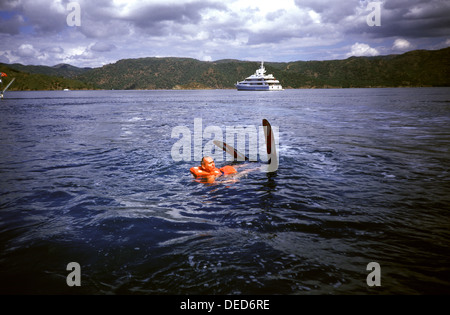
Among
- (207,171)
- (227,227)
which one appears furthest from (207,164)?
(227,227)

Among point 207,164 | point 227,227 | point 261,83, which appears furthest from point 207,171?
point 261,83

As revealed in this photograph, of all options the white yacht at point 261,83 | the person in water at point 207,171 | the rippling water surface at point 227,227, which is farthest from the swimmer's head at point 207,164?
the white yacht at point 261,83

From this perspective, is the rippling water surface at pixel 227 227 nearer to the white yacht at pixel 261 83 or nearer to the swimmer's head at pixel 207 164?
the swimmer's head at pixel 207 164

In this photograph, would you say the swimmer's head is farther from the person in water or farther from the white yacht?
the white yacht

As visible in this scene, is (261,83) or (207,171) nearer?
(207,171)

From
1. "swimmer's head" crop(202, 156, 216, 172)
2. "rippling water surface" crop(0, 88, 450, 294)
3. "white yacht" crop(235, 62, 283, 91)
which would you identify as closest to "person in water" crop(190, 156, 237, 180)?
"swimmer's head" crop(202, 156, 216, 172)

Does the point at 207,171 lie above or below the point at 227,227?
above

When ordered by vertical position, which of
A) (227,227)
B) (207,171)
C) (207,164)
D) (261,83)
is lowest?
(227,227)

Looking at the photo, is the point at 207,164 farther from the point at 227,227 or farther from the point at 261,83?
the point at 261,83

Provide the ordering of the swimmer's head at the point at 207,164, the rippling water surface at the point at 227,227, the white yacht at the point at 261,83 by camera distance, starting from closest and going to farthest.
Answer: the rippling water surface at the point at 227,227
the swimmer's head at the point at 207,164
the white yacht at the point at 261,83

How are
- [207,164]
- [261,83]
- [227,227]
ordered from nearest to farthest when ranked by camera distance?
1. [227,227]
2. [207,164]
3. [261,83]

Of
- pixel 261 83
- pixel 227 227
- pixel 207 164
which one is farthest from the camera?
pixel 261 83
